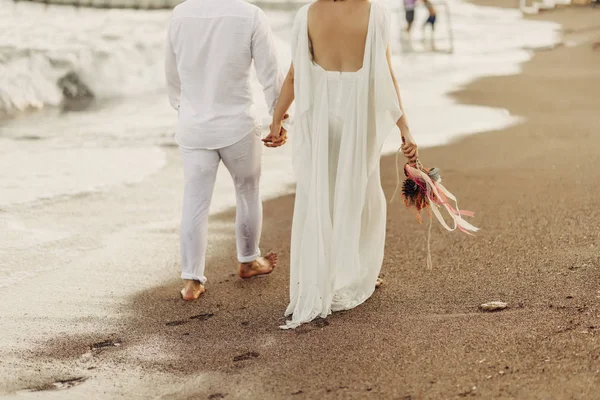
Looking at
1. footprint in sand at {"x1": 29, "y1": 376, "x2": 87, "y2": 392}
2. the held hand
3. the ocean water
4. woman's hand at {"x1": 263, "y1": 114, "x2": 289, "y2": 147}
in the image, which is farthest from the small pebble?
the ocean water

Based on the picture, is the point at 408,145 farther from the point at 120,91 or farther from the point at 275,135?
the point at 120,91

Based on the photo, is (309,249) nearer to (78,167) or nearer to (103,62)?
(78,167)

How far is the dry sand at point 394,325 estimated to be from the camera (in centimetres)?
352

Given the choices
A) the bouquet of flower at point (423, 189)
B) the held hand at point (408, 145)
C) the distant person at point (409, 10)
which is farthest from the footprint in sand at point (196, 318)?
the distant person at point (409, 10)

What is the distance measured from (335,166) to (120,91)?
41.4ft

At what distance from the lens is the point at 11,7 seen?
837 inches

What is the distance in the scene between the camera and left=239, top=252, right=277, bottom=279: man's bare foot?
17.2ft

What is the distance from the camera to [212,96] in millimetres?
4602

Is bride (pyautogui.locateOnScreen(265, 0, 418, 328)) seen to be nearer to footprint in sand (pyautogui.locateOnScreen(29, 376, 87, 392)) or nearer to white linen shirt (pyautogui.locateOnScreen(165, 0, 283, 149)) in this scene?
white linen shirt (pyautogui.locateOnScreen(165, 0, 283, 149))

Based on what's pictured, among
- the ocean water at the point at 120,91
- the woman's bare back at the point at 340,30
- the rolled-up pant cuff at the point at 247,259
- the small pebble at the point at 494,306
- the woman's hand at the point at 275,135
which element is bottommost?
the ocean water at the point at 120,91

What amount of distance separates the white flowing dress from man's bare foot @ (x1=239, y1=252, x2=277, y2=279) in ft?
2.72

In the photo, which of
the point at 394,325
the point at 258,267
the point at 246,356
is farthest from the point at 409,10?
the point at 246,356

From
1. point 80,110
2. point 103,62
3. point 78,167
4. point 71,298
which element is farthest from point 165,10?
point 71,298

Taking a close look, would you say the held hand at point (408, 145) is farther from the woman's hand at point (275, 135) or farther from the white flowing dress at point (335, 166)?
the woman's hand at point (275, 135)
